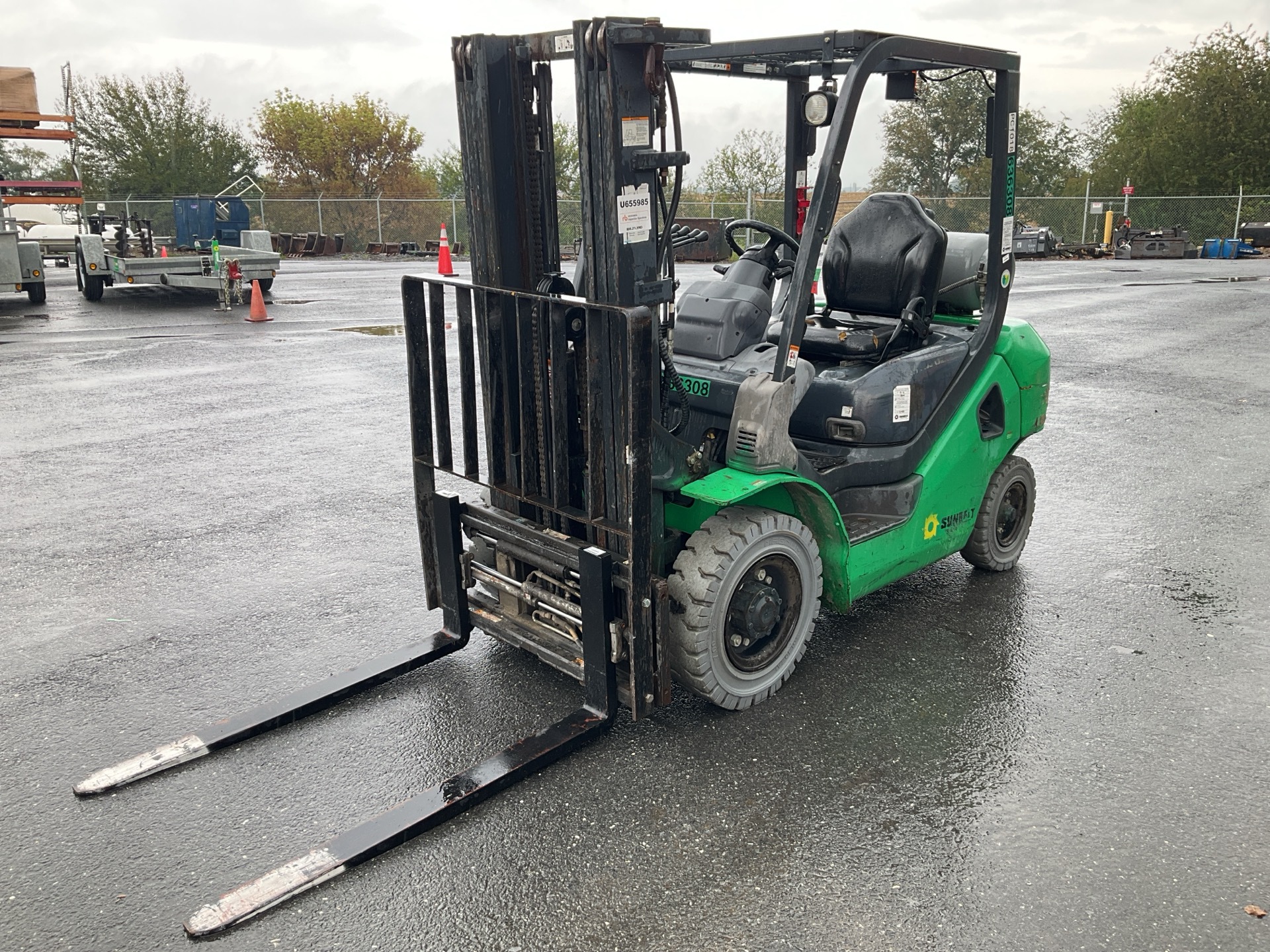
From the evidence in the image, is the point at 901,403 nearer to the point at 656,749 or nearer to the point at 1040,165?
the point at 656,749

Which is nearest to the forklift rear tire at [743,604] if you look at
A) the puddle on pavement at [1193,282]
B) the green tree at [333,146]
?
the puddle on pavement at [1193,282]

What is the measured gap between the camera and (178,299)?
65.2 feet

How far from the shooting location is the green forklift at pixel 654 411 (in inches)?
143

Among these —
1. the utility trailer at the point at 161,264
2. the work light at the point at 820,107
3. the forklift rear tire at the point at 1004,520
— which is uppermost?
the work light at the point at 820,107

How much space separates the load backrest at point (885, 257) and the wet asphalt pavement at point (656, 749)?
5.14ft

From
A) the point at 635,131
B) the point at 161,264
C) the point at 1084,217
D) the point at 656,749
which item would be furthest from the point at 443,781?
the point at 1084,217

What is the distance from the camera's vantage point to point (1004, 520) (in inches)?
220

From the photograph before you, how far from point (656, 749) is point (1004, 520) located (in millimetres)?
2742

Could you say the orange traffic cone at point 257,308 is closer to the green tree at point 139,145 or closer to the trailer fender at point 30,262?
the trailer fender at point 30,262

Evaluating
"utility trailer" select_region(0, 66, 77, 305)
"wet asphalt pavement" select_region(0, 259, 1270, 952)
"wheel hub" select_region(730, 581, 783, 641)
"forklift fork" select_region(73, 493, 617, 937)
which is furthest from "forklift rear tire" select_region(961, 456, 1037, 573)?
"utility trailer" select_region(0, 66, 77, 305)

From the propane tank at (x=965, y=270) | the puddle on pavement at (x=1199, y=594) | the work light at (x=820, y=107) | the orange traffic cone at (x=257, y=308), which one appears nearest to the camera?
the work light at (x=820, y=107)

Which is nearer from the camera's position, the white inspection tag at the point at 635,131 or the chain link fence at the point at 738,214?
the white inspection tag at the point at 635,131

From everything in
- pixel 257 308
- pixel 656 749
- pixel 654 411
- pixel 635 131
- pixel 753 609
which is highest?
pixel 635 131

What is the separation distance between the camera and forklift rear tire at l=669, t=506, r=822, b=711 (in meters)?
3.80
